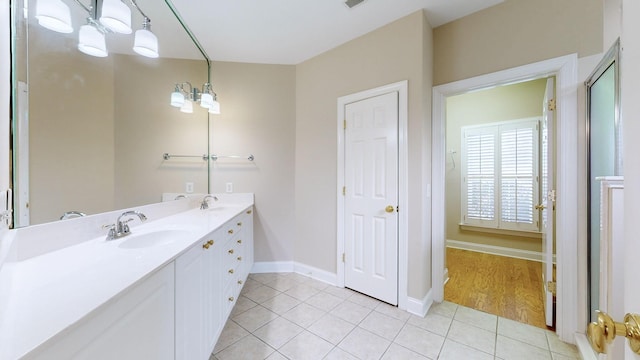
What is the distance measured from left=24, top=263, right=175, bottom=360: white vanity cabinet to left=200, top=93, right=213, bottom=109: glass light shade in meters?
1.89

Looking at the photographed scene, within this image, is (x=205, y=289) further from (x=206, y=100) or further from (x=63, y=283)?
(x=206, y=100)

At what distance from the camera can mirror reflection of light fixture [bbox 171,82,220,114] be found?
209 cm

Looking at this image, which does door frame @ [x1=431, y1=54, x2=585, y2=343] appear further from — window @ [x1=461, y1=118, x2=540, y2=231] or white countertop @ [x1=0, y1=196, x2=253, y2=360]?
white countertop @ [x1=0, y1=196, x2=253, y2=360]

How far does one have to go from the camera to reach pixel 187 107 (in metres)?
2.24

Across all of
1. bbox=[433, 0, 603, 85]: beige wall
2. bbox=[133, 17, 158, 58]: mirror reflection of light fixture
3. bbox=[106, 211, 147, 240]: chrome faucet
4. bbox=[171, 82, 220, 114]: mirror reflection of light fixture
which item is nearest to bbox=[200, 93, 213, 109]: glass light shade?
bbox=[171, 82, 220, 114]: mirror reflection of light fixture

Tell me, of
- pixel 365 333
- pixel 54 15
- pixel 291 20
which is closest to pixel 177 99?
pixel 54 15

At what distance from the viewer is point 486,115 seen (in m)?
3.40

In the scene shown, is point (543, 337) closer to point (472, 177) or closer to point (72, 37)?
point (472, 177)

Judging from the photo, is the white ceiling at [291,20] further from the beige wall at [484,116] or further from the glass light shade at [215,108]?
the beige wall at [484,116]

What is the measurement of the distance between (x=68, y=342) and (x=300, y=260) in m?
2.30

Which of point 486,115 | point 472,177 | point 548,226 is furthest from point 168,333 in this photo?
point 486,115

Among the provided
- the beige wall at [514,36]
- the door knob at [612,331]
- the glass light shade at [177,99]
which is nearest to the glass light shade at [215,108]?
the glass light shade at [177,99]

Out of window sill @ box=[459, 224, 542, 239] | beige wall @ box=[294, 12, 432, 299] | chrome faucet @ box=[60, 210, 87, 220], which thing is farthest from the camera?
window sill @ box=[459, 224, 542, 239]

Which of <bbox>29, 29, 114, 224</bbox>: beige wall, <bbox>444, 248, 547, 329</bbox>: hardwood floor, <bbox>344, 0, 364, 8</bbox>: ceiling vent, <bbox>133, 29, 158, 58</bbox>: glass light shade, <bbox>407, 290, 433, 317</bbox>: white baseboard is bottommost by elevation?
<bbox>444, 248, 547, 329</bbox>: hardwood floor
